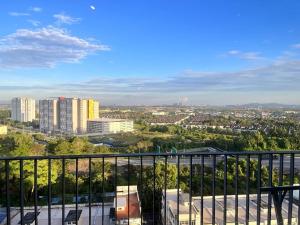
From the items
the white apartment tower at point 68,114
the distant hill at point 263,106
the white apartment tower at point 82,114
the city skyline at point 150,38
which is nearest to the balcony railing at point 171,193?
the city skyline at point 150,38

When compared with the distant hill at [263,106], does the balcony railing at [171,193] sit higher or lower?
lower

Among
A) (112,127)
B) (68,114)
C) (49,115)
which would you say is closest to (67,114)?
(68,114)

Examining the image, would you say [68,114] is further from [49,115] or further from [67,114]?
[49,115]

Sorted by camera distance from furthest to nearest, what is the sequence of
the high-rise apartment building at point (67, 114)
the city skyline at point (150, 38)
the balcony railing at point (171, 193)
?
the high-rise apartment building at point (67, 114), the city skyline at point (150, 38), the balcony railing at point (171, 193)

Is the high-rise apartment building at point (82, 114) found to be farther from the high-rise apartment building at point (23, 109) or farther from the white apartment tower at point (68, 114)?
the high-rise apartment building at point (23, 109)

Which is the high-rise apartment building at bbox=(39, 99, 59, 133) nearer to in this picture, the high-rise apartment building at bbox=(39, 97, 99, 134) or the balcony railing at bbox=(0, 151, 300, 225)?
the high-rise apartment building at bbox=(39, 97, 99, 134)

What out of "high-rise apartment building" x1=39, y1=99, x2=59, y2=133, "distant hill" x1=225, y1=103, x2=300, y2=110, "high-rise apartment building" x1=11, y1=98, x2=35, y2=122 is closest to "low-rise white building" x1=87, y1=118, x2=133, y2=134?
"high-rise apartment building" x1=39, y1=99, x2=59, y2=133

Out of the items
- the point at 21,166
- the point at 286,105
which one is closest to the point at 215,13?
the point at 21,166
